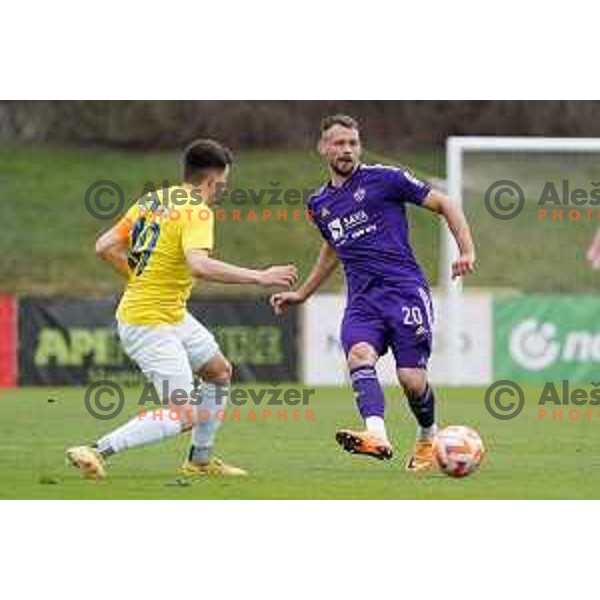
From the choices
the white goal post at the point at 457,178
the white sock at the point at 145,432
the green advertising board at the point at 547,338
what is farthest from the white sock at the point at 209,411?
the green advertising board at the point at 547,338

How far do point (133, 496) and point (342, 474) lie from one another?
1964mm

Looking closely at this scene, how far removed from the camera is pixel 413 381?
40.2 ft

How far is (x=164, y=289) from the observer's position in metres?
11.9

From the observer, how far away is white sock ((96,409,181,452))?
456 inches

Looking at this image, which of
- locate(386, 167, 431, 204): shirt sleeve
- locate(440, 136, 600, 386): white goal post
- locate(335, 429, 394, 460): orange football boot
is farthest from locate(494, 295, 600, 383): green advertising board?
locate(335, 429, 394, 460): orange football boot

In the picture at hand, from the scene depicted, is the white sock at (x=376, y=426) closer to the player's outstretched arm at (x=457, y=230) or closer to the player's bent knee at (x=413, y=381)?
the player's bent knee at (x=413, y=381)

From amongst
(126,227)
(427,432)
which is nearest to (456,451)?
(427,432)

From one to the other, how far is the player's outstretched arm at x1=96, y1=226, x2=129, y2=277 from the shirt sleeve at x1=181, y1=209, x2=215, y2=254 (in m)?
0.66

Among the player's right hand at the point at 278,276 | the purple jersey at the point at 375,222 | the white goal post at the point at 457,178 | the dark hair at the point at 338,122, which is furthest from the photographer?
the white goal post at the point at 457,178

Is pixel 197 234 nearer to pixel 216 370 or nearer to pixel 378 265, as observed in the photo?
pixel 216 370

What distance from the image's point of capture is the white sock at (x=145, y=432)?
456 inches

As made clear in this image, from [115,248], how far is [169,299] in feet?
1.67

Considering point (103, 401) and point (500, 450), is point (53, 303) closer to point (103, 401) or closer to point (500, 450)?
point (103, 401)

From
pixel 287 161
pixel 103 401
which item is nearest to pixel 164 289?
pixel 103 401
